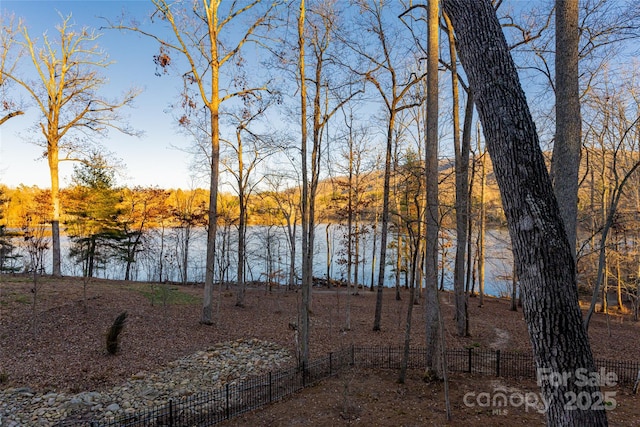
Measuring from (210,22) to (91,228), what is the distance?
17078 millimetres


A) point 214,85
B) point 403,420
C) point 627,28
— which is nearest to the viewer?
point 403,420

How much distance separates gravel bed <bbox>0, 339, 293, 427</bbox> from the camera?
6.08m

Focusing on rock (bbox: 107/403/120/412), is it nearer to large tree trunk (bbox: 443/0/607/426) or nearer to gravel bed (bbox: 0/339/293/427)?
gravel bed (bbox: 0/339/293/427)

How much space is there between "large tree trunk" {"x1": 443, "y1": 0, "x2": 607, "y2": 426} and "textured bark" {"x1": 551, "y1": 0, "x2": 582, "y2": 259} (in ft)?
9.76

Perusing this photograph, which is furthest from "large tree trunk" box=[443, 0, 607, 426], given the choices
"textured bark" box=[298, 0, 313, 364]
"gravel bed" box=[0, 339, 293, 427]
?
"gravel bed" box=[0, 339, 293, 427]

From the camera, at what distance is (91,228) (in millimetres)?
21781

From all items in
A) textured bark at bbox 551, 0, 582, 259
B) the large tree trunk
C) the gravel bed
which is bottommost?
the gravel bed

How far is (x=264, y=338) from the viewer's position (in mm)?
11523

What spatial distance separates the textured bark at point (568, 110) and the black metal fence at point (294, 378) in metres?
4.66

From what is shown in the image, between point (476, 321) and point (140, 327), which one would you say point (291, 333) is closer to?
point (140, 327)

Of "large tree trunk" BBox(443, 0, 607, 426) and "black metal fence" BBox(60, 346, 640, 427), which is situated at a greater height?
"large tree trunk" BBox(443, 0, 607, 426)

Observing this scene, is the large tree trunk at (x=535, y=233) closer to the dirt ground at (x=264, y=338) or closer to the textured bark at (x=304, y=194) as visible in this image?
the dirt ground at (x=264, y=338)

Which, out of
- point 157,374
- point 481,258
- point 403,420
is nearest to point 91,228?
point 157,374

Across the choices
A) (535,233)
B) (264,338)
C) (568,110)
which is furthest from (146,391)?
(568,110)
